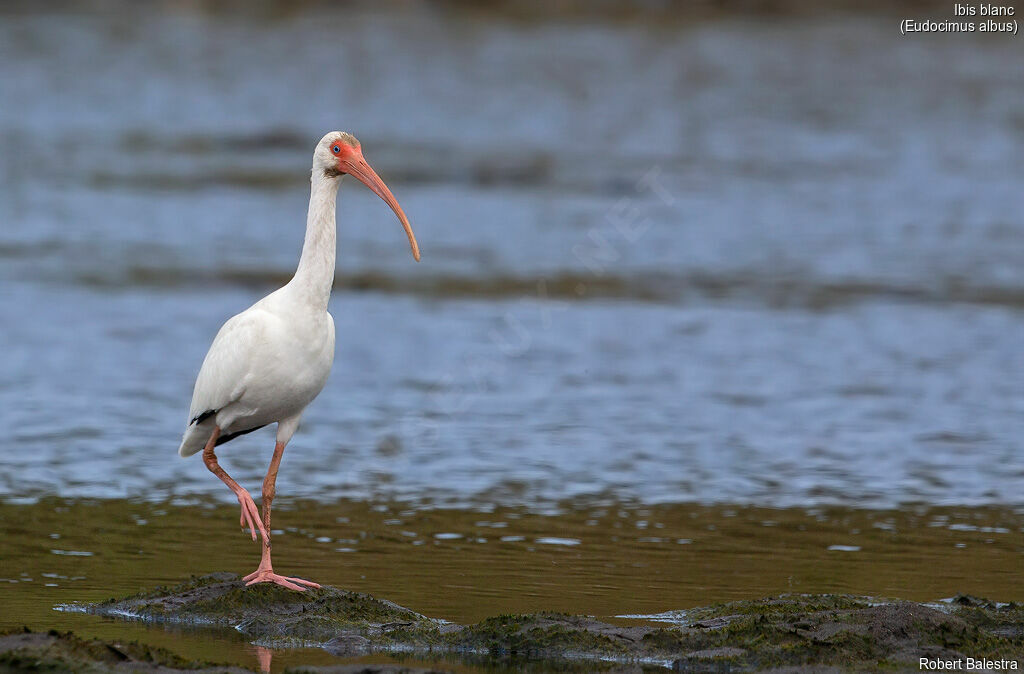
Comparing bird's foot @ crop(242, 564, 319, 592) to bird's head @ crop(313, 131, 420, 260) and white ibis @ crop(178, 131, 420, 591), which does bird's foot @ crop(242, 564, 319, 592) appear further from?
bird's head @ crop(313, 131, 420, 260)

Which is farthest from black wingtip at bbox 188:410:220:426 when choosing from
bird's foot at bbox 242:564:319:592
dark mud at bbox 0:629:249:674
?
dark mud at bbox 0:629:249:674

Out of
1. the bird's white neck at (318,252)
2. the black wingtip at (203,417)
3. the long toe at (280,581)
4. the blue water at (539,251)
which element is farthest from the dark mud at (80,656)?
the blue water at (539,251)

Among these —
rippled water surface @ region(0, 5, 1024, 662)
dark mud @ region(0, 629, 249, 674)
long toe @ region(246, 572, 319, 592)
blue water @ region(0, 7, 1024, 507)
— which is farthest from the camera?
blue water @ region(0, 7, 1024, 507)

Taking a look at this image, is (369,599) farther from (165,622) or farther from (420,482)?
(420,482)

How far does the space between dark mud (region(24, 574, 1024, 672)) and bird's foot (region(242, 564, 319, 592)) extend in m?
0.05

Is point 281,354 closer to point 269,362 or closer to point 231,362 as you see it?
point 269,362

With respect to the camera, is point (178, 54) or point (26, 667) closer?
point (26, 667)

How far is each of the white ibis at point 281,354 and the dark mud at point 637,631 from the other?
0.31 metres

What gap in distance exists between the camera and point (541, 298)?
1719cm

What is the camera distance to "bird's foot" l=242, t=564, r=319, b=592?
25.7 feet

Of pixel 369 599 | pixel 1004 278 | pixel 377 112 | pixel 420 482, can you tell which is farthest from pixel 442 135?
pixel 369 599

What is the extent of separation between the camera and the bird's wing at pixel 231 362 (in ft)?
26.9

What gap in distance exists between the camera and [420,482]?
10.9 metres

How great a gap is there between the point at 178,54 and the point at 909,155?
1515 centimetres
